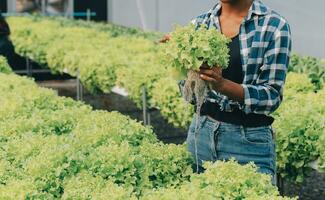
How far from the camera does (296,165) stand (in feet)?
21.1

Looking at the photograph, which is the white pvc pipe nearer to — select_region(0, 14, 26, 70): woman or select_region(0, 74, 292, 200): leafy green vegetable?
select_region(0, 14, 26, 70): woman

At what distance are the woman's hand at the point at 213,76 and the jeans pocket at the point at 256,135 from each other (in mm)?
394

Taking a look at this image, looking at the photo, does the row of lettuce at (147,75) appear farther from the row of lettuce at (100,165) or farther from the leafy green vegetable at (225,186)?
the leafy green vegetable at (225,186)

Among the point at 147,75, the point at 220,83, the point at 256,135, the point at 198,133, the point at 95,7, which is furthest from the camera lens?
the point at 95,7

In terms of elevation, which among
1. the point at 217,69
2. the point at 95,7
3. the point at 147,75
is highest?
the point at 217,69

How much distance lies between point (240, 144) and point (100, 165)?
0.83 m

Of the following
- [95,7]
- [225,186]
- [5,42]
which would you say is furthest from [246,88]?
[95,7]

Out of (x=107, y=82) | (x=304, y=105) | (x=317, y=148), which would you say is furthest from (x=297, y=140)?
(x=107, y=82)

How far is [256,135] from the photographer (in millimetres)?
4125

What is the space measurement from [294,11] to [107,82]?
11.0 feet

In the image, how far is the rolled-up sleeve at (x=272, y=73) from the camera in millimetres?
3986

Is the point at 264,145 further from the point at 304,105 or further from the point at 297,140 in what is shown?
the point at 304,105

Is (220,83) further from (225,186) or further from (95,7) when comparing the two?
(95,7)

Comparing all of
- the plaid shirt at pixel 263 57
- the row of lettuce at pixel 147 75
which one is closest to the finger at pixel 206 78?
the plaid shirt at pixel 263 57
